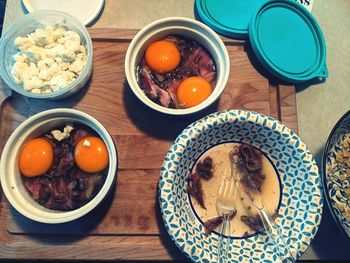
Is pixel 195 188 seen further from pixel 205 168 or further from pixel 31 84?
pixel 31 84

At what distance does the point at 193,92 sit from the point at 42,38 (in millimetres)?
421

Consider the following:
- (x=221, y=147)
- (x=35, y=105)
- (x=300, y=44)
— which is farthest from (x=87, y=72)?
(x=300, y=44)

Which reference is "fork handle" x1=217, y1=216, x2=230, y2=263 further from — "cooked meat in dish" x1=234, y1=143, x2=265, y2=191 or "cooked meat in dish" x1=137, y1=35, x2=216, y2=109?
"cooked meat in dish" x1=137, y1=35, x2=216, y2=109

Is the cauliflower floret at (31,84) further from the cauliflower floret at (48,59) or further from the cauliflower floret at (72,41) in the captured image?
the cauliflower floret at (72,41)

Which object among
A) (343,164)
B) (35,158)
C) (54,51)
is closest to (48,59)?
(54,51)

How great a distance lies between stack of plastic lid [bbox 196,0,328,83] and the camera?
0.99m

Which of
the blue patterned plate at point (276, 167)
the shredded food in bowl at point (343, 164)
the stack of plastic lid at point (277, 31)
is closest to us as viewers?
the blue patterned plate at point (276, 167)

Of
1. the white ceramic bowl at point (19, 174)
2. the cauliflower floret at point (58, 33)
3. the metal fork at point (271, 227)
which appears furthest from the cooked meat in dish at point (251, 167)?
the cauliflower floret at point (58, 33)

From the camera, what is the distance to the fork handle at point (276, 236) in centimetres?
80

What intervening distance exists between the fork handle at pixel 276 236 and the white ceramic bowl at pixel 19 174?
38 cm

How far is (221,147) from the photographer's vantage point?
939 millimetres

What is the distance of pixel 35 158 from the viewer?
85 cm

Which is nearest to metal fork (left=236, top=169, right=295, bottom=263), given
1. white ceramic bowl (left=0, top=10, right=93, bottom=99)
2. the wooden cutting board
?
the wooden cutting board

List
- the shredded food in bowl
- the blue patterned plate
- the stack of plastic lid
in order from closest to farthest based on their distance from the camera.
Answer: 1. the blue patterned plate
2. the shredded food in bowl
3. the stack of plastic lid
